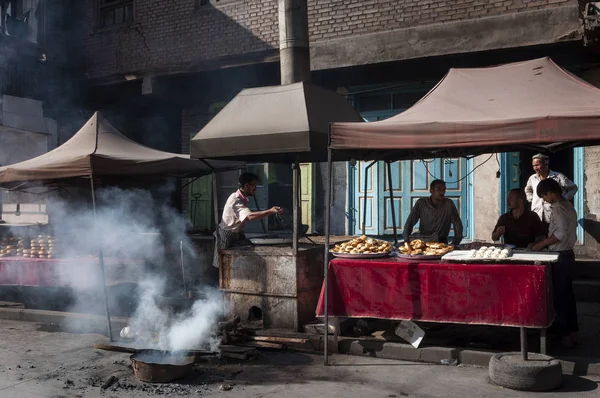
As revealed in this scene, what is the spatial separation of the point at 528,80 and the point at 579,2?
4455 mm

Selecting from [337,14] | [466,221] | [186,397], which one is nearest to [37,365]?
[186,397]

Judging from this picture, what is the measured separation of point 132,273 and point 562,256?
6181 mm

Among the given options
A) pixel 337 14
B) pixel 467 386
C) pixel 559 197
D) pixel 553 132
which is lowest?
pixel 467 386

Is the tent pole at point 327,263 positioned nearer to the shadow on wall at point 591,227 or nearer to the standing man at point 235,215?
the standing man at point 235,215

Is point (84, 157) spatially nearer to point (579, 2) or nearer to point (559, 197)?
point (559, 197)

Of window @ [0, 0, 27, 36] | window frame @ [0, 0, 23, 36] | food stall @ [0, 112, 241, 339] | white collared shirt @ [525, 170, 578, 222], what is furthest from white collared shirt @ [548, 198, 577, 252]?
window frame @ [0, 0, 23, 36]

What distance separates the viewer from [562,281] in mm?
6562

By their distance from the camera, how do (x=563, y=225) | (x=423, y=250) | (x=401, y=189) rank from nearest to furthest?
(x=563, y=225)
(x=423, y=250)
(x=401, y=189)

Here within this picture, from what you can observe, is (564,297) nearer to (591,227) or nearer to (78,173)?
(591,227)

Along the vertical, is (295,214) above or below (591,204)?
above

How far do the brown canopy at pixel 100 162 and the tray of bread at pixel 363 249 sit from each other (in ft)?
10.6

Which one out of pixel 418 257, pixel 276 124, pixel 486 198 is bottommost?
pixel 418 257

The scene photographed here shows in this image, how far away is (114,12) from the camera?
16.6 meters

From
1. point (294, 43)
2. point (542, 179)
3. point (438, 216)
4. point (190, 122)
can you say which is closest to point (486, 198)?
point (542, 179)
